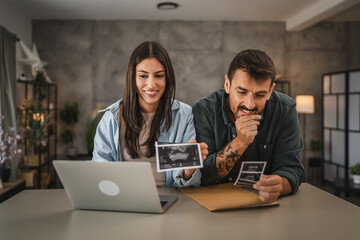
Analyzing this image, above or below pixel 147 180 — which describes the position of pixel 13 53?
above

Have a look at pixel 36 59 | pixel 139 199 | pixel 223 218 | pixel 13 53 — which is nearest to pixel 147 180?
pixel 139 199

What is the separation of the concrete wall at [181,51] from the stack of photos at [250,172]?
483 centimetres

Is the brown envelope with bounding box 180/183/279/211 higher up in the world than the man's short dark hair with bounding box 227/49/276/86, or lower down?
lower down

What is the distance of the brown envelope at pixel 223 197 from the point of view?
1.25 meters

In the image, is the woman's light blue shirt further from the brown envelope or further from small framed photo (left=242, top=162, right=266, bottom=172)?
small framed photo (left=242, top=162, right=266, bottom=172)

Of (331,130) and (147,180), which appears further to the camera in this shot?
(331,130)

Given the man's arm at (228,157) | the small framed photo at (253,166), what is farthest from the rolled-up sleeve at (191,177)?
the small framed photo at (253,166)

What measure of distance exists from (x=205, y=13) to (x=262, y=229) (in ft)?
17.0

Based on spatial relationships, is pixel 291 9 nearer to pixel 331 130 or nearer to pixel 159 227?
pixel 331 130

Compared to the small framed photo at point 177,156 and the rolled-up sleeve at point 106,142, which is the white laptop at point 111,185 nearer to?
the small framed photo at point 177,156

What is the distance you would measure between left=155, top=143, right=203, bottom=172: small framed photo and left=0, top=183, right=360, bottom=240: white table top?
163 millimetres

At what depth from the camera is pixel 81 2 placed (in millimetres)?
5039

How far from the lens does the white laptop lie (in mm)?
1155

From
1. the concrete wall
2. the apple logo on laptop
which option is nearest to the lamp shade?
the concrete wall
